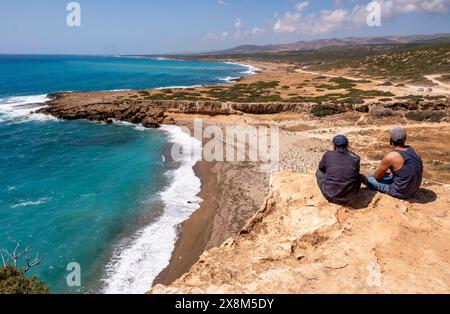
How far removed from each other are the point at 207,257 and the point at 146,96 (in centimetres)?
5054

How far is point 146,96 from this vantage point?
54625 millimetres

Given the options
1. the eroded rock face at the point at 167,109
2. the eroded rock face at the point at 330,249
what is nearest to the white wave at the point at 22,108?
the eroded rock face at the point at 167,109

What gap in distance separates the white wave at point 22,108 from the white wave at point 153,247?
33326mm

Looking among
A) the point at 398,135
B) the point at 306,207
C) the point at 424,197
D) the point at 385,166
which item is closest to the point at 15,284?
the point at 306,207

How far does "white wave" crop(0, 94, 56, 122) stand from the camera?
4784 cm

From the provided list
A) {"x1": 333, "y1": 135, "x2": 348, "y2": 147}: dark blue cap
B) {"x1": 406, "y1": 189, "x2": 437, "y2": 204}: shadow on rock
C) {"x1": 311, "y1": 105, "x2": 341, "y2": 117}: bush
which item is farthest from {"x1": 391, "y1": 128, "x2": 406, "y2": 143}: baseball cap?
{"x1": 311, "y1": 105, "x2": 341, "y2": 117}: bush

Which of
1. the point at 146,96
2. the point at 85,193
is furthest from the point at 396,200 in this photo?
the point at 146,96

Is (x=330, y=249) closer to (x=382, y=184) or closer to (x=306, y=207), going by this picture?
(x=306, y=207)

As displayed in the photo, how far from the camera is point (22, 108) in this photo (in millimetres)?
53250

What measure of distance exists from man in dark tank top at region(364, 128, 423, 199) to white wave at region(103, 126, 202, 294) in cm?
981

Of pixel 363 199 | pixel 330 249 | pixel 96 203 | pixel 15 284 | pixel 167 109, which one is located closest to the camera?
pixel 330 249

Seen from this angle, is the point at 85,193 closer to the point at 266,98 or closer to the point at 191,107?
the point at 191,107

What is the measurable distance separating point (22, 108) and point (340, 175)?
57.6 metres

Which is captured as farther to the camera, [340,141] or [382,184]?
[382,184]
